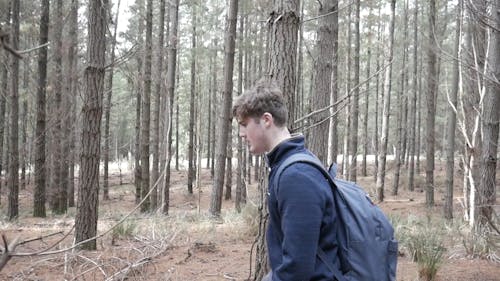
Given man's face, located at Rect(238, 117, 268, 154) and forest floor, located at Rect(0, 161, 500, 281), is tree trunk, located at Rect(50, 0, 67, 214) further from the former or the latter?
man's face, located at Rect(238, 117, 268, 154)

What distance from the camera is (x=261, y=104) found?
203 cm

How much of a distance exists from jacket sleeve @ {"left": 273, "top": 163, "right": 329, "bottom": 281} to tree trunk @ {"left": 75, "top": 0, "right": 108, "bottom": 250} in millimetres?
4435

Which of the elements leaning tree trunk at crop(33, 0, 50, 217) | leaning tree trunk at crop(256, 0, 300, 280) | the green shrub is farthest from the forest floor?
leaning tree trunk at crop(33, 0, 50, 217)

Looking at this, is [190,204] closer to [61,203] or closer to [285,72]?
[61,203]

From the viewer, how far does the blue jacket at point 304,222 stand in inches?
68.3

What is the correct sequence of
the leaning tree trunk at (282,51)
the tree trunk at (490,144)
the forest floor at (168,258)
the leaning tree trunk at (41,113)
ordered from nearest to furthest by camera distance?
the leaning tree trunk at (282,51)
the forest floor at (168,258)
the tree trunk at (490,144)
the leaning tree trunk at (41,113)

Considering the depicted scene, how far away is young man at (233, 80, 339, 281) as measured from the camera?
174 centimetres

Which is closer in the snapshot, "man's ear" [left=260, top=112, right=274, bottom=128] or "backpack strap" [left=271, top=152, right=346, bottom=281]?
"backpack strap" [left=271, top=152, right=346, bottom=281]

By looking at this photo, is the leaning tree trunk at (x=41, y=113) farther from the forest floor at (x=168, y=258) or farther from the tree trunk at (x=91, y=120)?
the tree trunk at (x=91, y=120)

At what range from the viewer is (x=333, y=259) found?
1.83 meters

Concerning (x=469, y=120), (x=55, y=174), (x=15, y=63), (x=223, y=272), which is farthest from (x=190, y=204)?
(x=223, y=272)

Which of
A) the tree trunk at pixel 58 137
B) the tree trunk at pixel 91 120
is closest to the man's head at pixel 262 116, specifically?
the tree trunk at pixel 91 120

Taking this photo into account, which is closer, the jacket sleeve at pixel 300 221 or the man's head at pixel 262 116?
the jacket sleeve at pixel 300 221

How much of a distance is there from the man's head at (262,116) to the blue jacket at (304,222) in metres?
0.27
